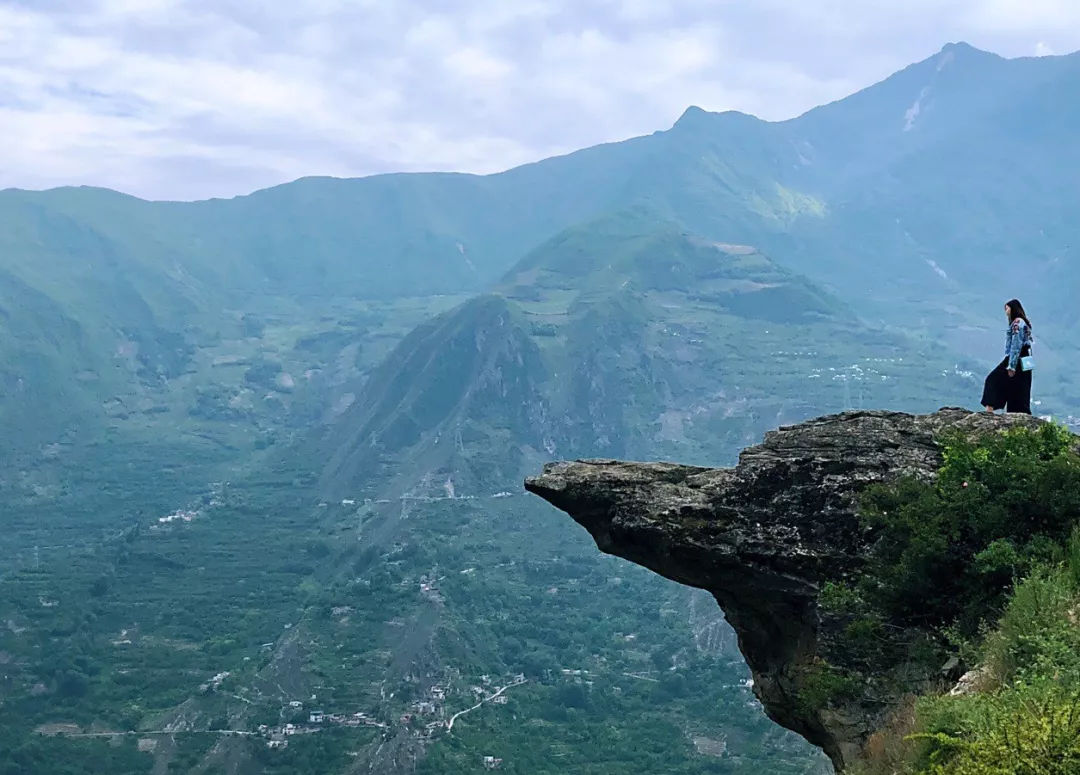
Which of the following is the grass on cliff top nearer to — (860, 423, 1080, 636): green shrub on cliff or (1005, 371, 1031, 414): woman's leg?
(860, 423, 1080, 636): green shrub on cliff

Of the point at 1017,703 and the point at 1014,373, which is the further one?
the point at 1014,373

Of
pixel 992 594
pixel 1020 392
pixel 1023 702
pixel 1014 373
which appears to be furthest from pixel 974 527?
pixel 1020 392

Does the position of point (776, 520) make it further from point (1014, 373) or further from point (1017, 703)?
point (1017, 703)

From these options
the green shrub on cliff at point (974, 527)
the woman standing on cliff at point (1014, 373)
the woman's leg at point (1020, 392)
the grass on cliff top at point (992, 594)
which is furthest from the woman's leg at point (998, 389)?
the green shrub on cliff at point (974, 527)

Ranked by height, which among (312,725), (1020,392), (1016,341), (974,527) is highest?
(1016,341)

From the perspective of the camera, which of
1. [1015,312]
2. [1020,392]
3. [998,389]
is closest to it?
[1020,392]

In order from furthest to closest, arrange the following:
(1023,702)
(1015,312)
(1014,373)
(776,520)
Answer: (1015,312) → (1014,373) → (776,520) → (1023,702)

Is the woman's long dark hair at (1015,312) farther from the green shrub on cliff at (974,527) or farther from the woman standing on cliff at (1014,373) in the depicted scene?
the green shrub on cliff at (974,527)

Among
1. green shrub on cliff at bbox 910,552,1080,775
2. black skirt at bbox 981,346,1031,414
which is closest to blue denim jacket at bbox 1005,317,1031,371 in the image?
black skirt at bbox 981,346,1031,414
